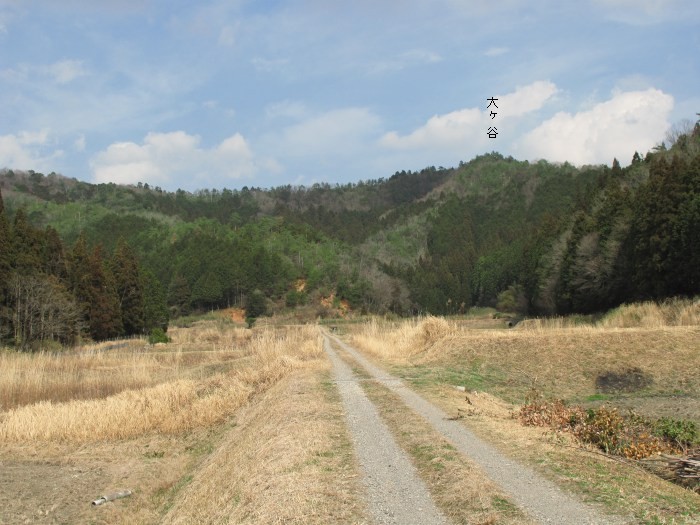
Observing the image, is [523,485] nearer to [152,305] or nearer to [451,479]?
[451,479]

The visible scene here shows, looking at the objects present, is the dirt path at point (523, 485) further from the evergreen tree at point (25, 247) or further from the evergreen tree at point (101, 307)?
the evergreen tree at point (101, 307)

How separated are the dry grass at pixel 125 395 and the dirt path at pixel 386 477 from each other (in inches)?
282

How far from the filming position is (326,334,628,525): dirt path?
578 cm

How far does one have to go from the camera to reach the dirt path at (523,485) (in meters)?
5.78

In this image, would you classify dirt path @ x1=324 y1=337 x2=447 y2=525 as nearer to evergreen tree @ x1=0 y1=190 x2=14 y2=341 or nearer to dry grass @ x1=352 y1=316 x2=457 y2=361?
dry grass @ x1=352 y1=316 x2=457 y2=361

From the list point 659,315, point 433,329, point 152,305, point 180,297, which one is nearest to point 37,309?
point 433,329

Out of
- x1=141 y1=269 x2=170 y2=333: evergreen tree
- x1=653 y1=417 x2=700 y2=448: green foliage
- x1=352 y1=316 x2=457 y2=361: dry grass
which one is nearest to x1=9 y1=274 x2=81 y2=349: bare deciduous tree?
x1=141 y1=269 x2=170 y2=333: evergreen tree

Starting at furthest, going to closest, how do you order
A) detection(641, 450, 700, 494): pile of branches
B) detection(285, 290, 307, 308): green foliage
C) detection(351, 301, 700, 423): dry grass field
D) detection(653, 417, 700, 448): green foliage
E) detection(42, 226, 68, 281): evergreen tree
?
detection(285, 290, 307, 308): green foliage, detection(42, 226, 68, 281): evergreen tree, detection(351, 301, 700, 423): dry grass field, detection(653, 417, 700, 448): green foliage, detection(641, 450, 700, 494): pile of branches

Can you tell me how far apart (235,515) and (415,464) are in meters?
2.38

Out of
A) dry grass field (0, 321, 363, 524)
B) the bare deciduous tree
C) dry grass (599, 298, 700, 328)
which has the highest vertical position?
the bare deciduous tree

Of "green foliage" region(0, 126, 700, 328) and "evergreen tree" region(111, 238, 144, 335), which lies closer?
"green foliage" region(0, 126, 700, 328)

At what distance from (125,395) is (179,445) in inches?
171

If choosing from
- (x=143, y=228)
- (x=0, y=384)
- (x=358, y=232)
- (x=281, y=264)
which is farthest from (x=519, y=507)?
(x=358, y=232)

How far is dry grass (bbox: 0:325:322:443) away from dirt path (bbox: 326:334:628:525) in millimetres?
9147
